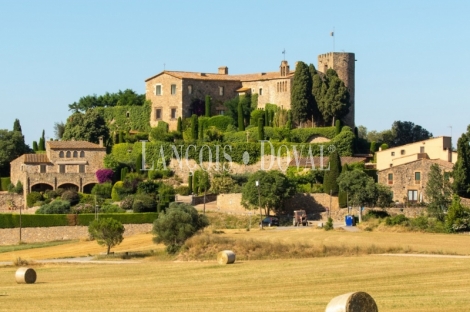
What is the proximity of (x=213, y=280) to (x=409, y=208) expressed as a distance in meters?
32.7

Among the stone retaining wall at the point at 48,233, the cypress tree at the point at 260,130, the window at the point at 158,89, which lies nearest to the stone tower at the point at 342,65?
the cypress tree at the point at 260,130

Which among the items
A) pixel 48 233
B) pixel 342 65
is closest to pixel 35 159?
pixel 48 233

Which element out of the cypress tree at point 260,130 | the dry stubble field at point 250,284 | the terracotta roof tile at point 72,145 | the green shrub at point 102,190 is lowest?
the dry stubble field at point 250,284

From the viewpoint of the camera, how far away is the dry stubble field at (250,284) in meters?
28.6

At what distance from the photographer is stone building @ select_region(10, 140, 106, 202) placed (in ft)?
262

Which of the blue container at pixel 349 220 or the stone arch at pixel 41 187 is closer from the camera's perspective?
the blue container at pixel 349 220

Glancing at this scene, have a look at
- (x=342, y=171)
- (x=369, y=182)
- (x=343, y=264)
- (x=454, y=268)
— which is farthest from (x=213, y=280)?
(x=342, y=171)

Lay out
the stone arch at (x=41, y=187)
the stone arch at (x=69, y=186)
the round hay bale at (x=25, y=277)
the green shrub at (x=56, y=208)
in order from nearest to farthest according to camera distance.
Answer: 1. the round hay bale at (x=25, y=277)
2. the green shrub at (x=56, y=208)
3. the stone arch at (x=41, y=187)
4. the stone arch at (x=69, y=186)

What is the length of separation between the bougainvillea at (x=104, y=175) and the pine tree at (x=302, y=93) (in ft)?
50.7

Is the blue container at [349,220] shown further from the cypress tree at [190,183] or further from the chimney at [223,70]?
the chimney at [223,70]

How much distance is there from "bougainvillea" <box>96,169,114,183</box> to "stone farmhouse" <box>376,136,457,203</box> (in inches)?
804

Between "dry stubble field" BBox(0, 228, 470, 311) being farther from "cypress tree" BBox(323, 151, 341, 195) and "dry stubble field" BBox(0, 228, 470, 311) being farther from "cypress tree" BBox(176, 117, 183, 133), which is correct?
"cypress tree" BBox(176, 117, 183, 133)

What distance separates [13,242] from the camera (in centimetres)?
6912

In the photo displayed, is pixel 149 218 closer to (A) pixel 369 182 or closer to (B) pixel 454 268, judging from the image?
(A) pixel 369 182
